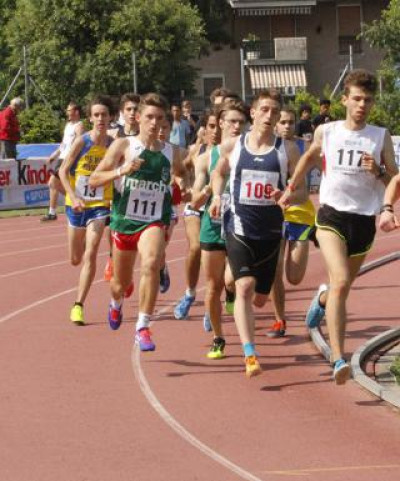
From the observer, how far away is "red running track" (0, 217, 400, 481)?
823 cm

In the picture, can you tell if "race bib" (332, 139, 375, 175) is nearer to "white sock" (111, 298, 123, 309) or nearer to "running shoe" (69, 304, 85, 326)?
"white sock" (111, 298, 123, 309)

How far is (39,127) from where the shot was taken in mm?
45406

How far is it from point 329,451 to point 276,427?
0.78 metres

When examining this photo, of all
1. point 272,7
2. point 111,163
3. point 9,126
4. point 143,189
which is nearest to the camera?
point 143,189

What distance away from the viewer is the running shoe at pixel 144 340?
1134cm

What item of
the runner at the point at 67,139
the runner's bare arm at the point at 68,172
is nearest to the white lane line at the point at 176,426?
the runner's bare arm at the point at 68,172

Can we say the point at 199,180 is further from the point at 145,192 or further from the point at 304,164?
the point at 304,164

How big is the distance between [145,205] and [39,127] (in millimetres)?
34055

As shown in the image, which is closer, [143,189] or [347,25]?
[143,189]

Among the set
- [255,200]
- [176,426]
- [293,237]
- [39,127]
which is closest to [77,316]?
[293,237]

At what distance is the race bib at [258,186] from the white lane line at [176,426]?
1.52 meters

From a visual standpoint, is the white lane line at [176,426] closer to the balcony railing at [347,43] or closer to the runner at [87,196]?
the runner at [87,196]

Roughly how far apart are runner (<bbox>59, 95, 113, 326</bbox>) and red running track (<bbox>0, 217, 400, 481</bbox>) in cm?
55

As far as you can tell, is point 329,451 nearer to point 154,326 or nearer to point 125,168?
point 125,168
